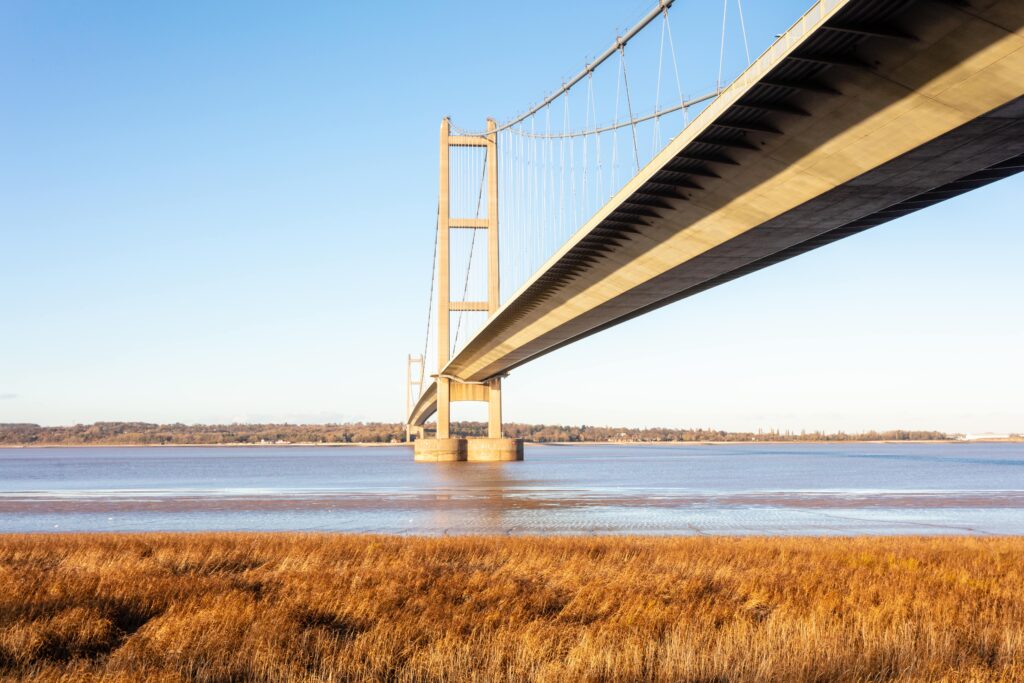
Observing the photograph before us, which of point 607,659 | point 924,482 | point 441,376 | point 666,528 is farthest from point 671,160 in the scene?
point 441,376

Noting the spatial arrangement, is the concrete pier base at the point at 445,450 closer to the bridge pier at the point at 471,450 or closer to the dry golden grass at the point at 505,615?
the bridge pier at the point at 471,450

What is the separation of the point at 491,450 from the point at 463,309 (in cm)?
1314

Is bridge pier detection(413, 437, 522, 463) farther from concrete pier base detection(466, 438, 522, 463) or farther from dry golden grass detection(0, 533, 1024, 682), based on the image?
dry golden grass detection(0, 533, 1024, 682)

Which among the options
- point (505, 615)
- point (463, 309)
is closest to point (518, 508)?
point (505, 615)

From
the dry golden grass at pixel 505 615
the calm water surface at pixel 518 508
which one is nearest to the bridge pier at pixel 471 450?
the calm water surface at pixel 518 508

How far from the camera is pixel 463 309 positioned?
73.1 m

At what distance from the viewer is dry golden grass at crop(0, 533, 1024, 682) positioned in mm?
6641

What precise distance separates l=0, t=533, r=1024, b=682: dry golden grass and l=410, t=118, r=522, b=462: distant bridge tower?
5605 centimetres

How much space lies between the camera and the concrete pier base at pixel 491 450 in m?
78.2

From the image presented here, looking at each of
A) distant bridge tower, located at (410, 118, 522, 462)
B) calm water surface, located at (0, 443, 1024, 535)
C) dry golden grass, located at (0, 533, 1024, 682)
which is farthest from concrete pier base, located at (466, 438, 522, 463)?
dry golden grass, located at (0, 533, 1024, 682)

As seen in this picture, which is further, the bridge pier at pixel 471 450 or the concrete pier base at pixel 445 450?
the concrete pier base at pixel 445 450

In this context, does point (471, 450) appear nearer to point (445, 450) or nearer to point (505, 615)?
point (445, 450)

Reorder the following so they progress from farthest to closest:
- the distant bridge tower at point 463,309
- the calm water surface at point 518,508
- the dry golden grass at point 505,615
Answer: the distant bridge tower at point 463,309
the calm water surface at point 518,508
the dry golden grass at point 505,615

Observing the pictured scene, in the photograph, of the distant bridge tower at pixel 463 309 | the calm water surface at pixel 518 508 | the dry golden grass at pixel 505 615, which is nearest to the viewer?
the dry golden grass at pixel 505 615
